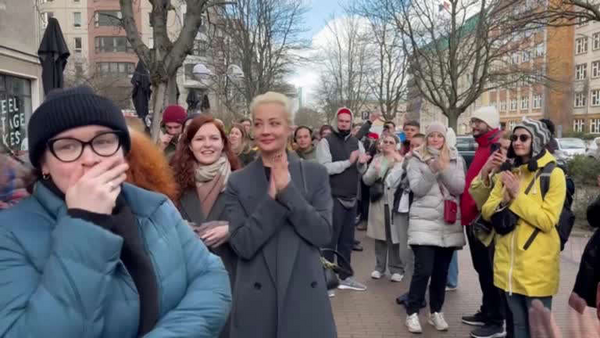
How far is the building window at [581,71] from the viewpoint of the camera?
193 feet

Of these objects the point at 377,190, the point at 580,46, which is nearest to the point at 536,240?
the point at 377,190

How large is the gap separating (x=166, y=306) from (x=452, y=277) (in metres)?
5.50

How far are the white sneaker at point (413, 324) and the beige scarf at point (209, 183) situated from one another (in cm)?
261

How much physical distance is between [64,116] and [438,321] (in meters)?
4.41

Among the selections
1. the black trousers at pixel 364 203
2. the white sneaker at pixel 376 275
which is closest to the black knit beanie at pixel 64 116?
the white sneaker at pixel 376 275

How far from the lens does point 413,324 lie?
16.1 ft

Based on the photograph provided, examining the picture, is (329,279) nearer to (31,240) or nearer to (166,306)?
(166,306)

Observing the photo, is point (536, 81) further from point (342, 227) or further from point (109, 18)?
point (342, 227)

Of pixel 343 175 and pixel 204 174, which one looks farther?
pixel 343 175

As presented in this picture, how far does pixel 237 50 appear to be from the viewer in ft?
78.0

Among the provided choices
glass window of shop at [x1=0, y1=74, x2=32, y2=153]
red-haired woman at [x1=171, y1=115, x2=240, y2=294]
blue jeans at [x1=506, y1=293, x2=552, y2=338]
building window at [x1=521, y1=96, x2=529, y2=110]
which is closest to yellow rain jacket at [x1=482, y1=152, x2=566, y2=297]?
blue jeans at [x1=506, y1=293, x2=552, y2=338]

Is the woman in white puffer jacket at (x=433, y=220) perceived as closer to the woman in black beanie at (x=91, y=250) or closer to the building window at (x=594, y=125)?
the woman in black beanie at (x=91, y=250)

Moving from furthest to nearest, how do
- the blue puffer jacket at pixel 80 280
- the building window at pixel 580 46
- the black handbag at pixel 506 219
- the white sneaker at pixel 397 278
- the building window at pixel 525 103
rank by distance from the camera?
the building window at pixel 525 103 < the building window at pixel 580 46 < the white sneaker at pixel 397 278 < the black handbag at pixel 506 219 < the blue puffer jacket at pixel 80 280

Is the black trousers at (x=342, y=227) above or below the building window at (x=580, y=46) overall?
below
